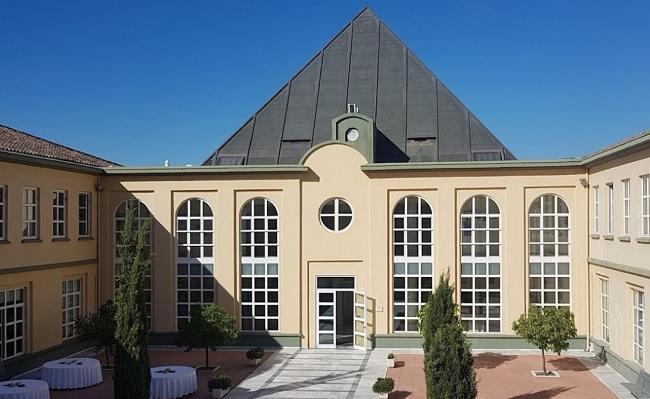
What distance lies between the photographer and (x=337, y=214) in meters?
27.0

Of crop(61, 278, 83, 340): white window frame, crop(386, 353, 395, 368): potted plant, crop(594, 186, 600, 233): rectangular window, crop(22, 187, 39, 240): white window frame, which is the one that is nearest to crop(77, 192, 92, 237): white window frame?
crop(61, 278, 83, 340): white window frame

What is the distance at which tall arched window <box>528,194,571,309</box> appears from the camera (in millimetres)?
26016

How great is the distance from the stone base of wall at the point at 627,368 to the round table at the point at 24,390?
1616 centimetres

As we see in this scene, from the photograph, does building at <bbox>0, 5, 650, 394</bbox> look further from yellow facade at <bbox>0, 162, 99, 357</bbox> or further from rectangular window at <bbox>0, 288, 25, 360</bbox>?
rectangular window at <bbox>0, 288, 25, 360</bbox>

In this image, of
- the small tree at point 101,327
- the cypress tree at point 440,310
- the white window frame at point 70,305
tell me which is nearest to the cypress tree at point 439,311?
the cypress tree at point 440,310

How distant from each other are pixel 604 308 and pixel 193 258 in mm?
15488

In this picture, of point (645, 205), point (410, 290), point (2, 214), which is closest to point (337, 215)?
point (410, 290)

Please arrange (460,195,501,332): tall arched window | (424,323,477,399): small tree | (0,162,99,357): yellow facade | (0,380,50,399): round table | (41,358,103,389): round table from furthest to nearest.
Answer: (460,195,501,332): tall arched window → (0,162,99,357): yellow facade → (41,358,103,389): round table → (0,380,50,399): round table → (424,323,477,399): small tree

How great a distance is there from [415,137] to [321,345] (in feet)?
33.9

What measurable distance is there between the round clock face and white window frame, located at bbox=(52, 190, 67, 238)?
1123cm

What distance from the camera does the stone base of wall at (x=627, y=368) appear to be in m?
19.1

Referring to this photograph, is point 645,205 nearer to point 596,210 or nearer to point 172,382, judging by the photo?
point 596,210

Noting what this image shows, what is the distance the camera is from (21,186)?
22.8m

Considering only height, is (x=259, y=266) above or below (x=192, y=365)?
above
